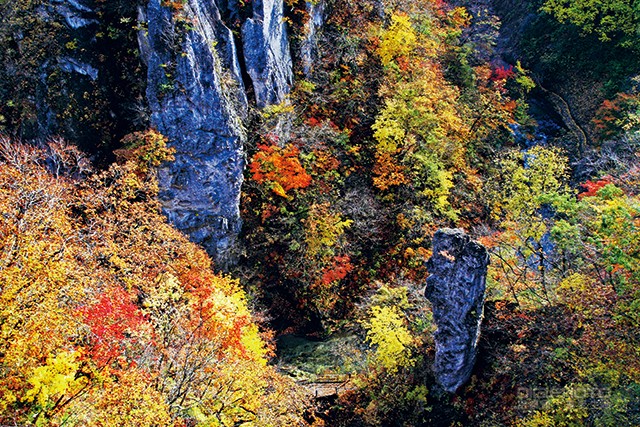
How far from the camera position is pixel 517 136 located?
1379 inches

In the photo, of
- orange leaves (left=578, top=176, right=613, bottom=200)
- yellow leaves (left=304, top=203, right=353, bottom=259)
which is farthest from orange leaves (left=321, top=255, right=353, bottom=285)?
orange leaves (left=578, top=176, right=613, bottom=200)

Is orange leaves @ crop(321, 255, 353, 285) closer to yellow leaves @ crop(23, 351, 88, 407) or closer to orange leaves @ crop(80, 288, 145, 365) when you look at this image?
orange leaves @ crop(80, 288, 145, 365)

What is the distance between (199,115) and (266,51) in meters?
5.86

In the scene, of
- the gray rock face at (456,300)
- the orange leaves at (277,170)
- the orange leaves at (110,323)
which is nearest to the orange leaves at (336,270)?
the orange leaves at (277,170)

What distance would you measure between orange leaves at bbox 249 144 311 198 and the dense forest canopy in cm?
13

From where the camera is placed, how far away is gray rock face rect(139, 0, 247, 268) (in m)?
21.5

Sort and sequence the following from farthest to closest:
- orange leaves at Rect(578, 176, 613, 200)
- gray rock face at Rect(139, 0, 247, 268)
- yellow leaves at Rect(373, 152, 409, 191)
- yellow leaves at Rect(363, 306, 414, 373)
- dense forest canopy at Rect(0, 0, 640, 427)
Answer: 1. yellow leaves at Rect(373, 152, 409, 191)
2. gray rock face at Rect(139, 0, 247, 268)
3. orange leaves at Rect(578, 176, 613, 200)
4. yellow leaves at Rect(363, 306, 414, 373)
5. dense forest canopy at Rect(0, 0, 640, 427)

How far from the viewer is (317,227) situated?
80.4 ft

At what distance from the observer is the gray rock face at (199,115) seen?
21.5 m

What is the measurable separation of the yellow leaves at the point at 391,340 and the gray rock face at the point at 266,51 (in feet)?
45.8

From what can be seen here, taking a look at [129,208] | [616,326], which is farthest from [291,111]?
[616,326]

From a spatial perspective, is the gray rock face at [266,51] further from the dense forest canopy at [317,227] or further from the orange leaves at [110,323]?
the orange leaves at [110,323]

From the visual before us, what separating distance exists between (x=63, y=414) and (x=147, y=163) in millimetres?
13309

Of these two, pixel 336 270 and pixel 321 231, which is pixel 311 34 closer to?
pixel 321 231
